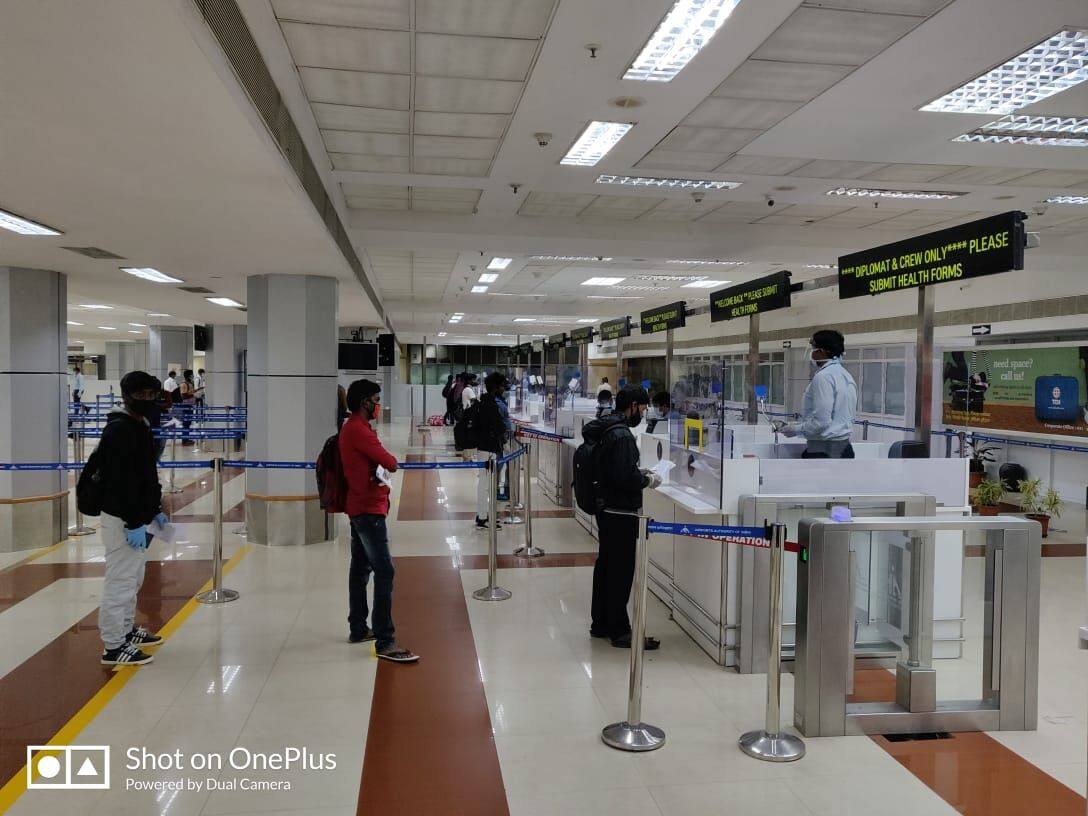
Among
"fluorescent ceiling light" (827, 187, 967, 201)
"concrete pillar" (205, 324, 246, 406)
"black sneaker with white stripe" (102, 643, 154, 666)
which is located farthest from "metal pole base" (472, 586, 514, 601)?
"concrete pillar" (205, 324, 246, 406)

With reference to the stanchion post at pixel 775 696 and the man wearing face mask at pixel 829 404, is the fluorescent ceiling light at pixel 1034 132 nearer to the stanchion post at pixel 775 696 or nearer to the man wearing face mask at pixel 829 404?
the man wearing face mask at pixel 829 404

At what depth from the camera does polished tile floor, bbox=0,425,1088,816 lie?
3.25 m

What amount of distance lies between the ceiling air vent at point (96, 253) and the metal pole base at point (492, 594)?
4702mm

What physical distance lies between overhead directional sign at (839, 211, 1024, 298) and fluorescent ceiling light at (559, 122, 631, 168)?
6.54 ft

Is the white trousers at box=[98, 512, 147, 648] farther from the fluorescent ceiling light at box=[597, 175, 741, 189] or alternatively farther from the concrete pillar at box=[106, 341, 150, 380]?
the concrete pillar at box=[106, 341, 150, 380]

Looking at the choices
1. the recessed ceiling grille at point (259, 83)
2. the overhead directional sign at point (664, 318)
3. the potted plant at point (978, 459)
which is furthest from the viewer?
the potted plant at point (978, 459)

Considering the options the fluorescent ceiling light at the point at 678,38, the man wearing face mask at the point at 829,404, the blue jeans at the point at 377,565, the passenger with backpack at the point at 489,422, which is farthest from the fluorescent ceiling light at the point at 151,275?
the man wearing face mask at the point at 829,404

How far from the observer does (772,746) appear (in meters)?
3.67

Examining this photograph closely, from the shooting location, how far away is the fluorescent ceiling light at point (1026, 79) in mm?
4613

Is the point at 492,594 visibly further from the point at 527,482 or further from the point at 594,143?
the point at 594,143

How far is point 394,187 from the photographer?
7.98 meters

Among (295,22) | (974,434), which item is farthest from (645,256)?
(295,22)

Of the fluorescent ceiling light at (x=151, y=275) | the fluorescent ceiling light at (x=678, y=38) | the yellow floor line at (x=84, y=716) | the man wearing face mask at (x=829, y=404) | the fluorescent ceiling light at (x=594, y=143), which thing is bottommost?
the yellow floor line at (x=84, y=716)

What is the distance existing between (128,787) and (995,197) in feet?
29.5
